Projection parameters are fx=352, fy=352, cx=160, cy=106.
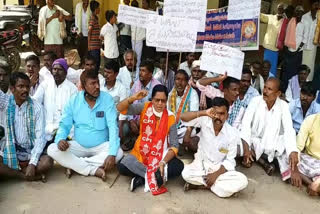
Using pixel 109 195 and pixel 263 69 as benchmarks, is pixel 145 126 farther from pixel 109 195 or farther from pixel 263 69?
pixel 263 69

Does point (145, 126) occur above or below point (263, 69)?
below

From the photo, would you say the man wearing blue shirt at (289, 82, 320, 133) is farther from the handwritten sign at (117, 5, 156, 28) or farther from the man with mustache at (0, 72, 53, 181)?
the man with mustache at (0, 72, 53, 181)

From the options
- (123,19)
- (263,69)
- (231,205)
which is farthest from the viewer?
(263,69)

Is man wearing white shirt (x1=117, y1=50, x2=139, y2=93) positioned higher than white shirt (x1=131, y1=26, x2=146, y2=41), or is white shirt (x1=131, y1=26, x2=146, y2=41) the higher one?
white shirt (x1=131, y1=26, x2=146, y2=41)

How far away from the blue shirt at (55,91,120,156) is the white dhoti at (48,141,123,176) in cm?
7

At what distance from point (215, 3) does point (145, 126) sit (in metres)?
6.62

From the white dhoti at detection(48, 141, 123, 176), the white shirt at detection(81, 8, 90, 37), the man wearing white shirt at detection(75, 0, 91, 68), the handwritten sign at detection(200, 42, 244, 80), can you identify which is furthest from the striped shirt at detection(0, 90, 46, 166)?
the white shirt at detection(81, 8, 90, 37)

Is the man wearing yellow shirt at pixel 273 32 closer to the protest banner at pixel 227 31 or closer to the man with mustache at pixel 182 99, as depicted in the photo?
the protest banner at pixel 227 31

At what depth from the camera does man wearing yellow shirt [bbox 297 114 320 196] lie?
373cm

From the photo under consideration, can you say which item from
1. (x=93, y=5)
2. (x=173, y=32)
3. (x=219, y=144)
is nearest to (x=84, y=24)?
(x=93, y=5)

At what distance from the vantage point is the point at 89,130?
3740mm

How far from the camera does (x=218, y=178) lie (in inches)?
136

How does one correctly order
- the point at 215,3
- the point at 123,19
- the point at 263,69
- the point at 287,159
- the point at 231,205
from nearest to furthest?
the point at 231,205
the point at 287,159
the point at 123,19
the point at 263,69
the point at 215,3

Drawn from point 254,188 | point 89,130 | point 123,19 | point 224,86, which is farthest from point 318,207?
point 123,19
